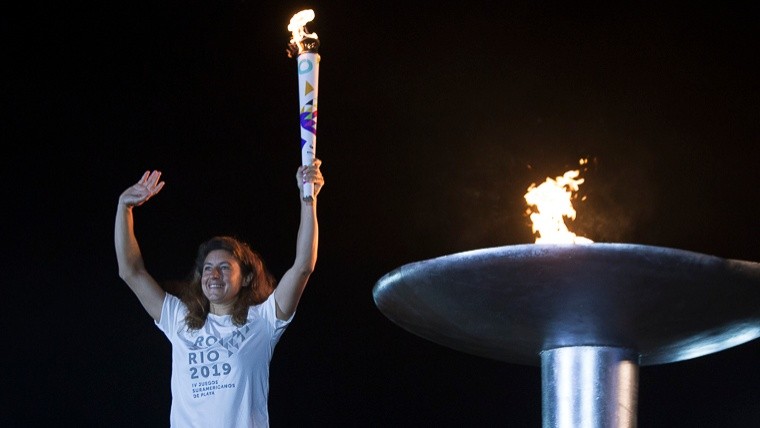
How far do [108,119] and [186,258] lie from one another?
0.49m

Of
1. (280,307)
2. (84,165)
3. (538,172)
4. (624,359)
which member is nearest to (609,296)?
(624,359)

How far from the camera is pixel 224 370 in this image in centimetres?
230

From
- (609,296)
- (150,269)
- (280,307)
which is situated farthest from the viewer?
(150,269)

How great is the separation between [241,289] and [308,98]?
0.50 m

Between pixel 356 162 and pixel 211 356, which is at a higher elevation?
pixel 356 162

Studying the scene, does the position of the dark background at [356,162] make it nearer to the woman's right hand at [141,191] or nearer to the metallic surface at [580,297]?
the woman's right hand at [141,191]

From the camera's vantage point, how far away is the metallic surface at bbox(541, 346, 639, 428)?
2117 mm

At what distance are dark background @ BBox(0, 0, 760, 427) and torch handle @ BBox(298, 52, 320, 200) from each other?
102cm

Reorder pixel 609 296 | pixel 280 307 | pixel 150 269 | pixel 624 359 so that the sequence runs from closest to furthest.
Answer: pixel 609 296
pixel 624 359
pixel 280 307
pixel 150 269

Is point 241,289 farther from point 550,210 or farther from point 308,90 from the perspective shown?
point 550,210

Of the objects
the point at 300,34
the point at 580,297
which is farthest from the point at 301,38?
the point at 580,297

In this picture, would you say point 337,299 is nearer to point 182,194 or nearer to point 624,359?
point 182,194

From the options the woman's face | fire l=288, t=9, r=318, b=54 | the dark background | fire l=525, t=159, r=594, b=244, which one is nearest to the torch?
fire l=288, t=9, r=318, b=54

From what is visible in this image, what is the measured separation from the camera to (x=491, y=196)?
11.0 ft
